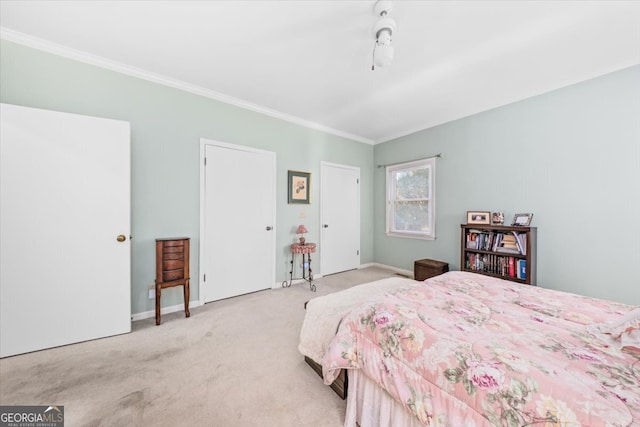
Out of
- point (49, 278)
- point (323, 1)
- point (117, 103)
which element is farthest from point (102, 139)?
point (323, 1)

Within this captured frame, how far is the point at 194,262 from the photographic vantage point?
280 cm

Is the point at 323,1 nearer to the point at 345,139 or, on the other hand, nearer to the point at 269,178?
the point at 269,178

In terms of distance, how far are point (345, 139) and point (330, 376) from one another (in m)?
3.92

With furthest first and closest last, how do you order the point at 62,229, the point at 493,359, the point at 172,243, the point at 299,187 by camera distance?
the point at 299,187 → the point at 172,243 → the point at 62,229 → the point at 493,359

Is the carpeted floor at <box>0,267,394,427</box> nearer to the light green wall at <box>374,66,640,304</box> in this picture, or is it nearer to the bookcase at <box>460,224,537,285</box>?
the bookcase at <box>460,224,537,285</box>

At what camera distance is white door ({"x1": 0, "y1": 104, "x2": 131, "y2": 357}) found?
71.9 inches

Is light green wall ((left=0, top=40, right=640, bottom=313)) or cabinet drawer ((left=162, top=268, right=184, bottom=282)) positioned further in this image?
cabinet drawer ((left=162, top=268, right=184, bottom=282))

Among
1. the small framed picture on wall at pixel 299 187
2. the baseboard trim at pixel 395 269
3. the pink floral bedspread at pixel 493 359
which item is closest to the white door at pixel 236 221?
the small framed picture on wall at pixel 299 187

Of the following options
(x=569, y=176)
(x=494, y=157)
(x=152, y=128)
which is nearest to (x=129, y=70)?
(x=152, y=128)

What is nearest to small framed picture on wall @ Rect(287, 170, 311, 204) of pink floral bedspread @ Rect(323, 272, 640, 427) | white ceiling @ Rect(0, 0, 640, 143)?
white ceiling @ Rect(0, 0, 640, 143)

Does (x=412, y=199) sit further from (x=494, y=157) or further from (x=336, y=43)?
(x=336, y=43)

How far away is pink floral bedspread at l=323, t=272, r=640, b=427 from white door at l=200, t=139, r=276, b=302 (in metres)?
2.16

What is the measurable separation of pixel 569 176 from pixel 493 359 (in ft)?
9.54

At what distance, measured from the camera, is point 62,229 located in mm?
1979
